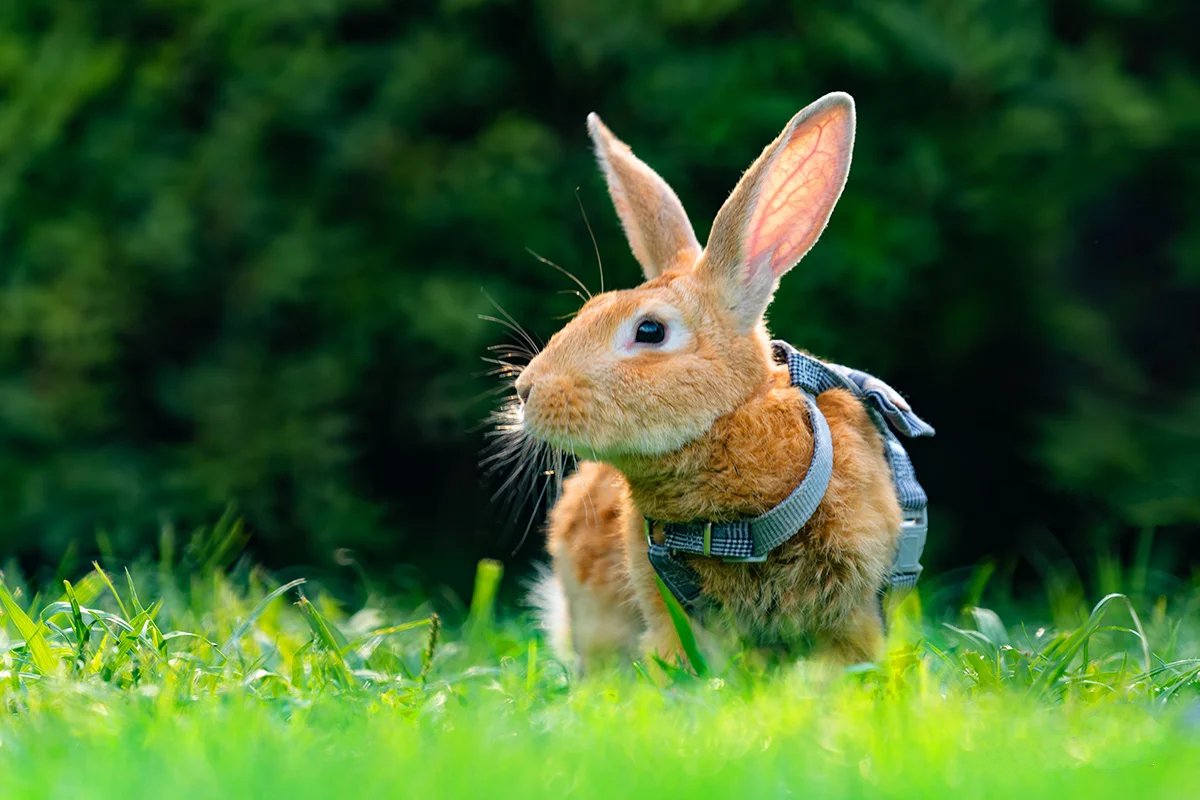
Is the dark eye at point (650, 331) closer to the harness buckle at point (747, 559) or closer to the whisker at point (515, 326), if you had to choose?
the whisker at point (515, 326)

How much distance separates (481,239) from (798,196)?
236 cm

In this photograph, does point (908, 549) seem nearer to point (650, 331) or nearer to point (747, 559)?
point (747, 559)

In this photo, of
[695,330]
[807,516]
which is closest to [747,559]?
[807,516]

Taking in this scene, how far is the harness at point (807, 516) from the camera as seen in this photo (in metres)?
2.74

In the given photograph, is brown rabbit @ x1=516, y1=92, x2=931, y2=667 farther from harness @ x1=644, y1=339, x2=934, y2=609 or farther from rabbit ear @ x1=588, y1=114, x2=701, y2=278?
rabbit ear @ x1=588, y1=114, x2=701, y2=278

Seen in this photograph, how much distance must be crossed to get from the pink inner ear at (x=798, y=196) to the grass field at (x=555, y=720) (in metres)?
0.86

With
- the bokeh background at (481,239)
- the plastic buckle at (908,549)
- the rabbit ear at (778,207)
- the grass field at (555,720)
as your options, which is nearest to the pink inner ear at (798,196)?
the rabbit ear at (778,207)

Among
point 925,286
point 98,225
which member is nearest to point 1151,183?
point 925,286

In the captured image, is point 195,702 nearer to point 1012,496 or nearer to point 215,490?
point 215,490

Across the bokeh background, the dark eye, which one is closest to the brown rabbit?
the dark eye

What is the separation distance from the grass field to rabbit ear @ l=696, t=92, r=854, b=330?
0.81 meters

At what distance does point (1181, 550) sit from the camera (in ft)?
17.6

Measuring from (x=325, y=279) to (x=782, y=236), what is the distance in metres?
2.71

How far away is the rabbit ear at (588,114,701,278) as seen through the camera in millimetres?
3363
